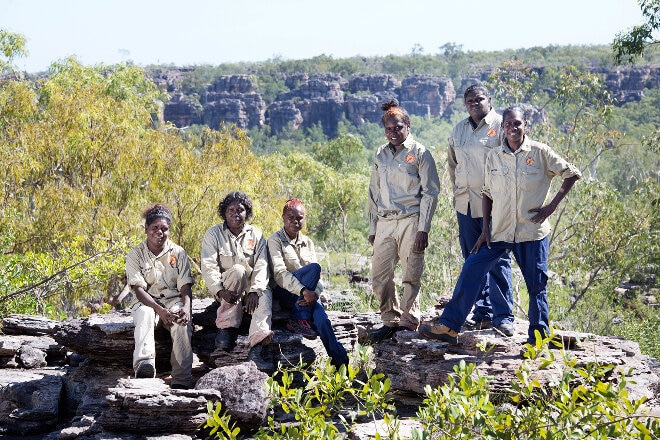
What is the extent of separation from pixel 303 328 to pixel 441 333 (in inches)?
45.5

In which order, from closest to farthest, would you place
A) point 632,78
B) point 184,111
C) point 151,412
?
point 151,412
point 632,78
point 184,111

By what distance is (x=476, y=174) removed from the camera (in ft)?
19.6

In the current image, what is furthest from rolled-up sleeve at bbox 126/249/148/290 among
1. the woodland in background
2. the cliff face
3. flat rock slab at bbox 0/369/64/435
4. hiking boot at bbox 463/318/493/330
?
the cliff face

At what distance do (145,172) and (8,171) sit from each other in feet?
7.74

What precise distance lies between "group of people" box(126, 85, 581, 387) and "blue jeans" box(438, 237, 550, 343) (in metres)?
0.02

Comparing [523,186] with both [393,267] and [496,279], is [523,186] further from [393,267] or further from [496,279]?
[393,267]

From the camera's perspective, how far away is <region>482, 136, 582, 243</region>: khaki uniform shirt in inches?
213

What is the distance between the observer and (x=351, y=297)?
9594 millimetres

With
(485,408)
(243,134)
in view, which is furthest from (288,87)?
(485,408)

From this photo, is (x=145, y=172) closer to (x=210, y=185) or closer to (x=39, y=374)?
(x=210, y=185)

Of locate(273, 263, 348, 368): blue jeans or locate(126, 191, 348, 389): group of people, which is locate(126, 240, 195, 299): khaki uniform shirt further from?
locate(273, 263, 348, 368): blue jeans

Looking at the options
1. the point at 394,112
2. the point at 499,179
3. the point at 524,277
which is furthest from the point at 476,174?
the point at 524,277

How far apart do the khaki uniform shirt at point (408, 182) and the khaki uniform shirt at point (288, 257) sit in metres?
0.70

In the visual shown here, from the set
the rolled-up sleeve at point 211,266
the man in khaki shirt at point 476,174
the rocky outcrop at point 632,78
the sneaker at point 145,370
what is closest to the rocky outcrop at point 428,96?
the rocky outcrop at point 632,78
